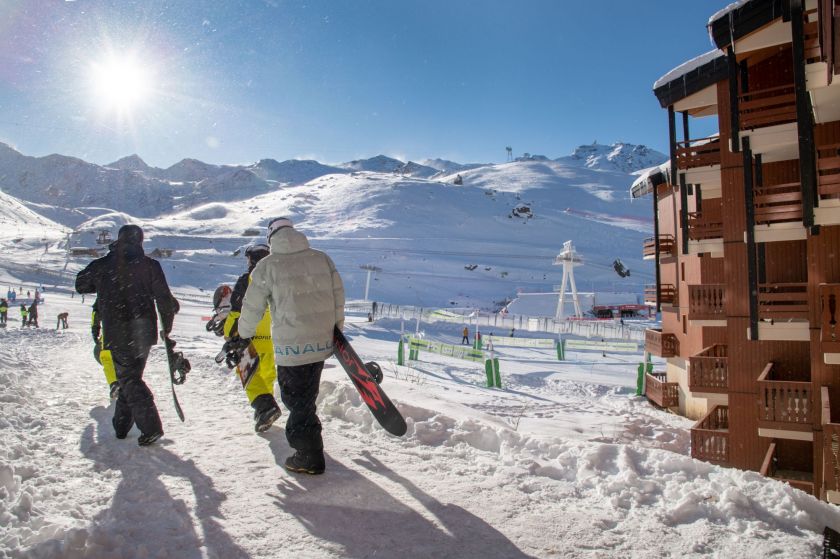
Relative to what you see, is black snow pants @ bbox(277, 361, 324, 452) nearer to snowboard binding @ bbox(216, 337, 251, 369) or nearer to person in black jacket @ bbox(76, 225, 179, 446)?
snowboard binding @ bbox(216, 337, 251, 369)

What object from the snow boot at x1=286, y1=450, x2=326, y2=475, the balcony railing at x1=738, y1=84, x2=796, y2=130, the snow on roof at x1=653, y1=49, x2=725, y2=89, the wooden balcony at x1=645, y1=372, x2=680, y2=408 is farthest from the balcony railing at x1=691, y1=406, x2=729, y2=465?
the snow boot at x1=286, y1=450, x2=326, y2=475

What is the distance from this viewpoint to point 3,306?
23109 millimetres

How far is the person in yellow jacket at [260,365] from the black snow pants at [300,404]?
1.31 metres

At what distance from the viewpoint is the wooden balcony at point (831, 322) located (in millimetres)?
9031

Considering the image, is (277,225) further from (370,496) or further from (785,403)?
(785,403)

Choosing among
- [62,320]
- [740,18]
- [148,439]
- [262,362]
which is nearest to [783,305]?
[740,18]

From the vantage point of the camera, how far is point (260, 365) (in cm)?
575

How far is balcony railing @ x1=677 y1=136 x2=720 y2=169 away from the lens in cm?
1301

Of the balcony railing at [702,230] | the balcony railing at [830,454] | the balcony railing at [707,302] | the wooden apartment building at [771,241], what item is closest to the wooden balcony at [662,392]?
the wooden apartment building at [771,241]

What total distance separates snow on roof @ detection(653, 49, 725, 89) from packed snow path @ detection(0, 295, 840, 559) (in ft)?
39.4

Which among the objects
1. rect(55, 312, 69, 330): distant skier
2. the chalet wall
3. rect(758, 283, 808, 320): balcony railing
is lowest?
rect(55, 312, 69, 330): distant skier

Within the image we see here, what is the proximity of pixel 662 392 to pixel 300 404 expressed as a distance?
15.5 metres

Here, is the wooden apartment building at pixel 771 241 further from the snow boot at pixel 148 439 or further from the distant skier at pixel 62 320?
the distant skier at pixel 62 320

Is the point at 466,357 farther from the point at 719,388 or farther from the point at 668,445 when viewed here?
the point at 719,388
